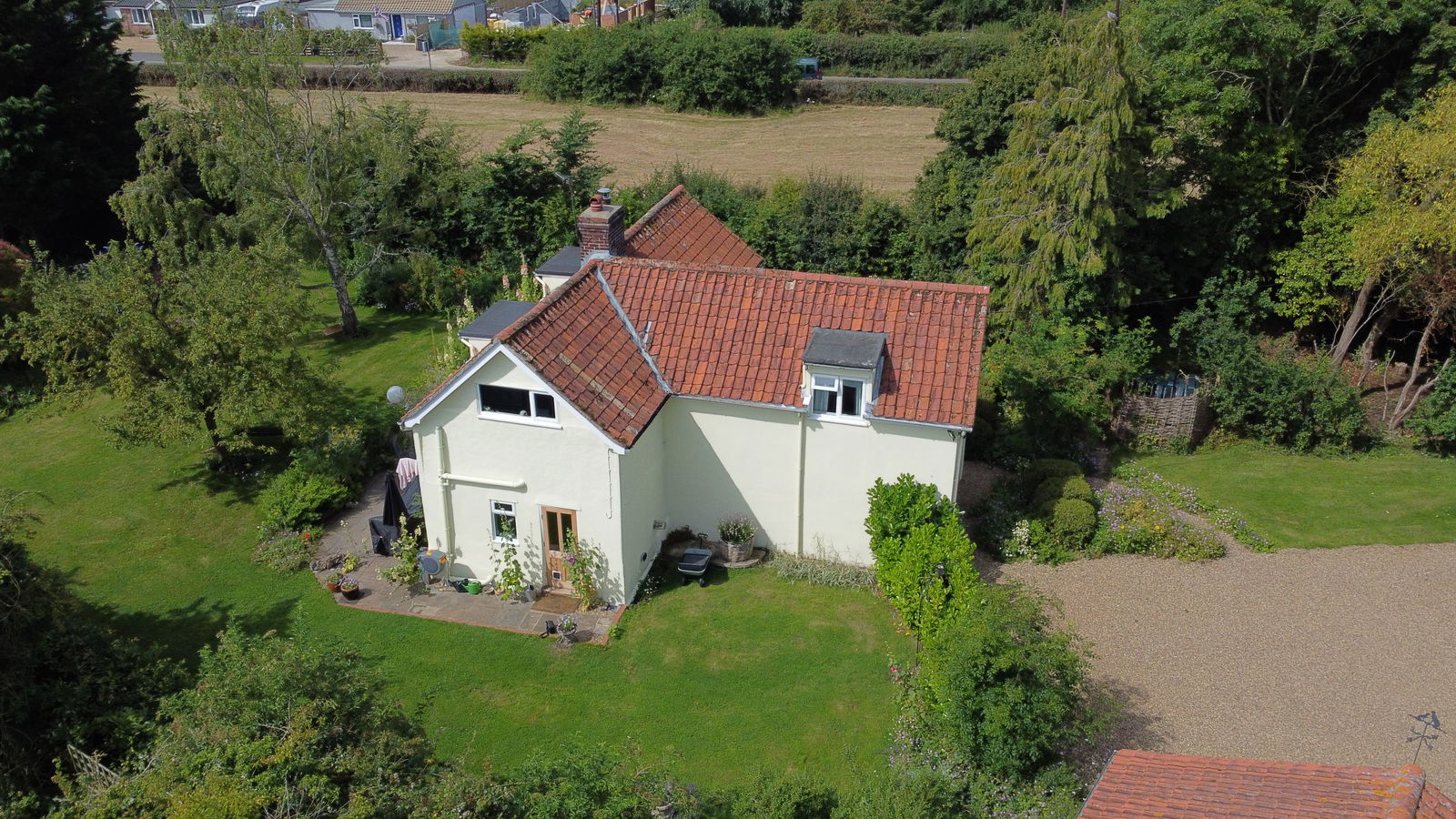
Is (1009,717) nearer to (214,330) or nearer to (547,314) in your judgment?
(547,314)

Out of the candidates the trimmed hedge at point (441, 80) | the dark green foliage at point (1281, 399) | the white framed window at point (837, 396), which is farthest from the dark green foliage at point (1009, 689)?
the trimmed hedge at point (441, 80)

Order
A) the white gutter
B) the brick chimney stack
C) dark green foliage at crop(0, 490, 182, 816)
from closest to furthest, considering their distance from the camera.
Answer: dark green foliage at crop(0, 490, 182, 816)
the white gutter
the brick chimney stack

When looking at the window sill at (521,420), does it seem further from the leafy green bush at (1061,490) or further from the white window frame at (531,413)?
the leafy green bush at (1061,490)

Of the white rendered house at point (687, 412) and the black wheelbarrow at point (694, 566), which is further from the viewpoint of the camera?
the black wheelbarrow at point (694, 566)

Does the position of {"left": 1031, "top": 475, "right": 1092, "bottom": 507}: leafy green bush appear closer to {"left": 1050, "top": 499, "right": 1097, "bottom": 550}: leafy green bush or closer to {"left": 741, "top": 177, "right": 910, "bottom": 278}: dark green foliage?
{"left": 1050, "top": 499, "right": 1097, "bottom": 550}: leafy green bush

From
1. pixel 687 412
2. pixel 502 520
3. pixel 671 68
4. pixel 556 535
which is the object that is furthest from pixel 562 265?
pixel 671 68

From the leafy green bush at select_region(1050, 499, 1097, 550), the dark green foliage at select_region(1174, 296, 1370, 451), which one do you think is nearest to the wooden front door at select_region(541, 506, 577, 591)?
the leafy green bush at select_region(1050, 499, 1097, 550)
